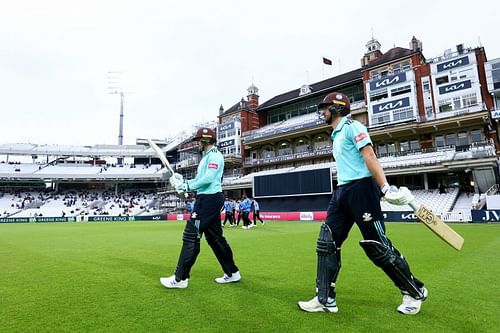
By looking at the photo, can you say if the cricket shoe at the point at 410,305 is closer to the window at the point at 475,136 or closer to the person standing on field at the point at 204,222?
the person standing on field at the point at 204,222

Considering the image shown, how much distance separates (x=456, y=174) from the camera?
30391 mm

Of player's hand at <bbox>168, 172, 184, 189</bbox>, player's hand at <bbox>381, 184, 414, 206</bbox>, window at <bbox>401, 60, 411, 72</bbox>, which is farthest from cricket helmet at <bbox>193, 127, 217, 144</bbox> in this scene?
window at <bbox>401, 60, 411, 72</bbox>

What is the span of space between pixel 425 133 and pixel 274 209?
1821cm

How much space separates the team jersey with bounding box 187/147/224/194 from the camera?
4.28 m

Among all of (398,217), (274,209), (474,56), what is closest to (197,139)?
(398,217)

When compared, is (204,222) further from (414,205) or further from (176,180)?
(414,205)

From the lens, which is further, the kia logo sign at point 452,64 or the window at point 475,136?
the kia logo sign at point 452,64

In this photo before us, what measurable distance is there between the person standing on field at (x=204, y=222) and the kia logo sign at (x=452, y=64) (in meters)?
35.4

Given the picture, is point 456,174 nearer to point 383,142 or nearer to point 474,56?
point 383,142

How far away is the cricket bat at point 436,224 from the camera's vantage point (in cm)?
308

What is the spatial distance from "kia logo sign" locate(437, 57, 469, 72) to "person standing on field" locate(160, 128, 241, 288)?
35428 millimetres

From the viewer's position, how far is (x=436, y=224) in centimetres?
314

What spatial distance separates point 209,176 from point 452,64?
36.2 meters

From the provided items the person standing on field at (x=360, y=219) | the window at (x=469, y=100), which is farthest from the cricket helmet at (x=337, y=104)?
the window at (x=469, y=100)
